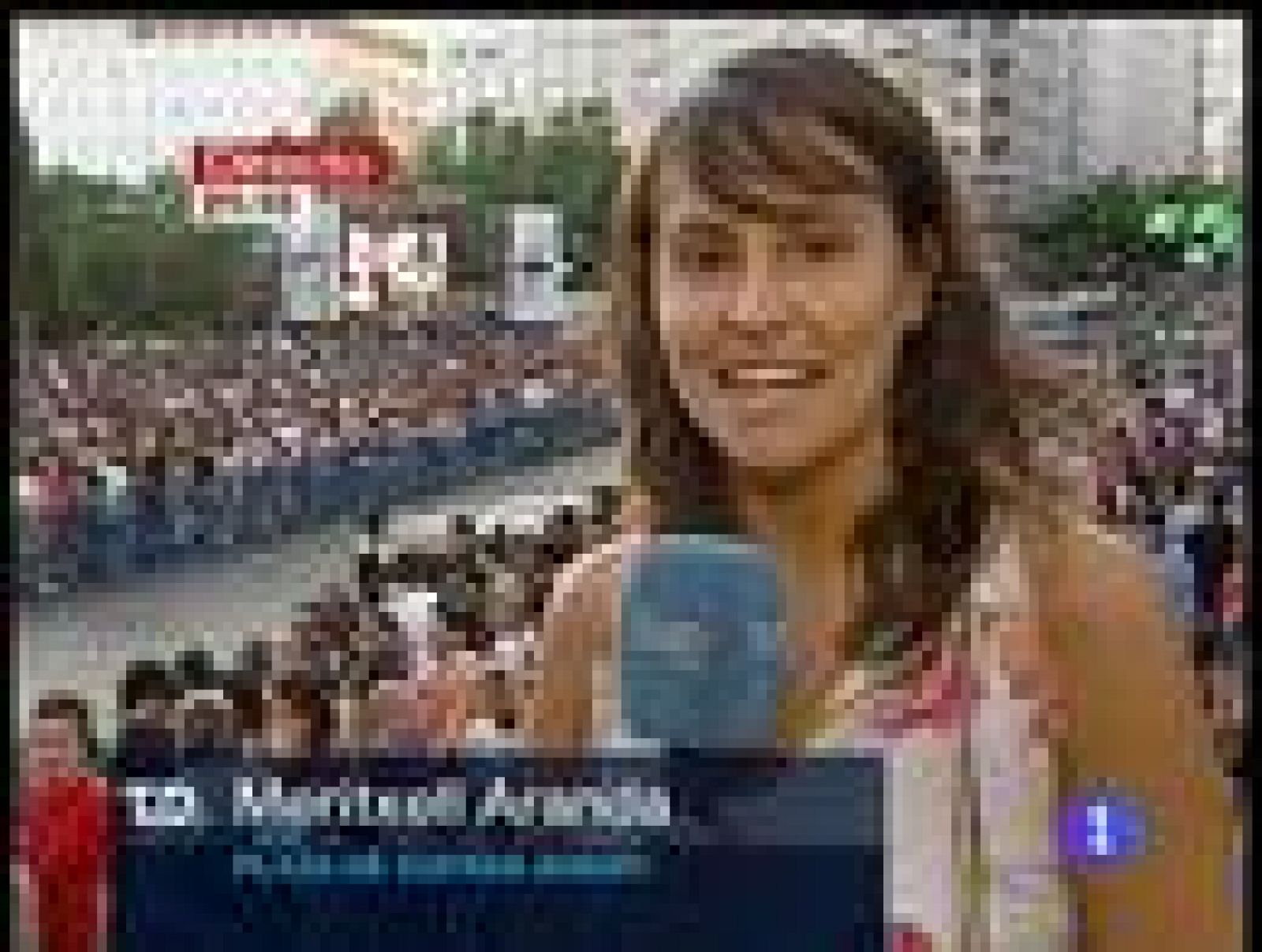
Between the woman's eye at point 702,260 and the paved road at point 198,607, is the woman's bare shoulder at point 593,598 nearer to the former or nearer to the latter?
the woman's eye at point 702,260

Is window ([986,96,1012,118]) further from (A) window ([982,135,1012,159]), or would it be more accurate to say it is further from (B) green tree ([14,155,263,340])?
(B) green tree ([14,155,263,340])

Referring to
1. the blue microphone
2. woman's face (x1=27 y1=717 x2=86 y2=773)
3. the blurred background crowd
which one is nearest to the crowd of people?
the blurred background crowd

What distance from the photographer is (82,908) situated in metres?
0.58

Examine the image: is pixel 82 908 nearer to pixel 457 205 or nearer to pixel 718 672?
pixel 718 672

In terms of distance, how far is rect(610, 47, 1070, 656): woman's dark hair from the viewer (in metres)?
0.52

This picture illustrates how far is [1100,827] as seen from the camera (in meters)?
0.48

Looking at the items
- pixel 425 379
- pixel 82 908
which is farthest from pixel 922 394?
pixel 425 379

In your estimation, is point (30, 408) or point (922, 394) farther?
point (30, 408)

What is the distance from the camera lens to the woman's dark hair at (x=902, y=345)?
523mm

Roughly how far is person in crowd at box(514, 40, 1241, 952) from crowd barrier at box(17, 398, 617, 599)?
0.29 m

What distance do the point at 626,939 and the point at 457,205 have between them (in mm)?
414

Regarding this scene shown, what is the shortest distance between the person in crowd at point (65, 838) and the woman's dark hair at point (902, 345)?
0.20m

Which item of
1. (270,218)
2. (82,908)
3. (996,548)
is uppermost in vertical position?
(270,218)

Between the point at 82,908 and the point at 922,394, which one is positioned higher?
the point at 922,394
